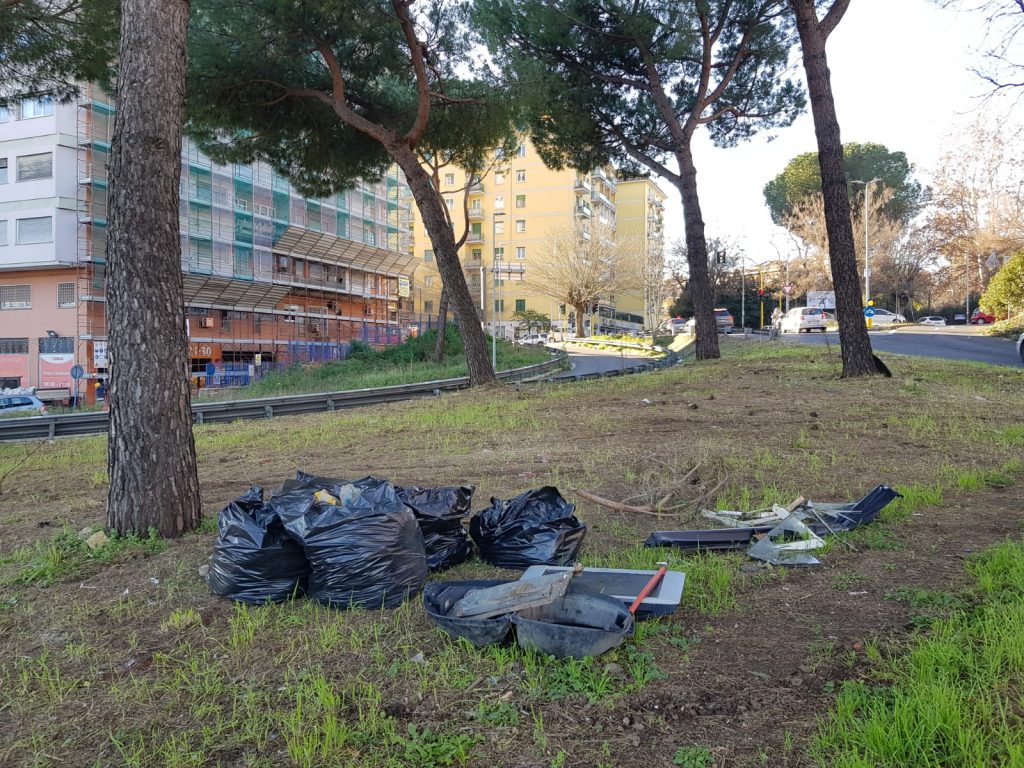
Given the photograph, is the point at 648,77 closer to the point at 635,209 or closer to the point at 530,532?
the point at 530,532

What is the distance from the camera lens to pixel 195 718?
2.54m

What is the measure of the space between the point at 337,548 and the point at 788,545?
2442 mm

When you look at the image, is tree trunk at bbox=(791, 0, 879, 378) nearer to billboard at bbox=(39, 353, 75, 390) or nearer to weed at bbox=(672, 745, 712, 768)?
weed at bbox=(672, 745, 712, 768)

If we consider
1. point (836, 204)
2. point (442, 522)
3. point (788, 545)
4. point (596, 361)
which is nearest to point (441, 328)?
point (596, 361)

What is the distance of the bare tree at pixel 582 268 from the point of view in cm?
4947

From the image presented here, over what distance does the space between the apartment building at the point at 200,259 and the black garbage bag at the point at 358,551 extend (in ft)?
74.7

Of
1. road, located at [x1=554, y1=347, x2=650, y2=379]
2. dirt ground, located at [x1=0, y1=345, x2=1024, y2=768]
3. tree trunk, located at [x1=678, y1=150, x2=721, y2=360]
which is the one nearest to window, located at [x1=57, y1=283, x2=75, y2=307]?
road, located at [x1=554, y1=347, x2=650, y2=379]

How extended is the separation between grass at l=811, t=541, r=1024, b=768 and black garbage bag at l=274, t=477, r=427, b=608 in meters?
1.99

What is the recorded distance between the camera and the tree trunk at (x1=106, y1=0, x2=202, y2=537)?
15.0 feet

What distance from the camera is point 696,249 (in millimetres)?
17828

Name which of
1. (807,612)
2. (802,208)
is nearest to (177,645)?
(807,612)

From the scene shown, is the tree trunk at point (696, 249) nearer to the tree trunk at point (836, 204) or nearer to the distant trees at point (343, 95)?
the distant trees at point (343, 95)

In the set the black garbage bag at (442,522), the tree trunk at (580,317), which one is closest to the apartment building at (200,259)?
the tree trunk at (580,317)

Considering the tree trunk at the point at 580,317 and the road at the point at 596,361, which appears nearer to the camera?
the road at the point at 596,361
